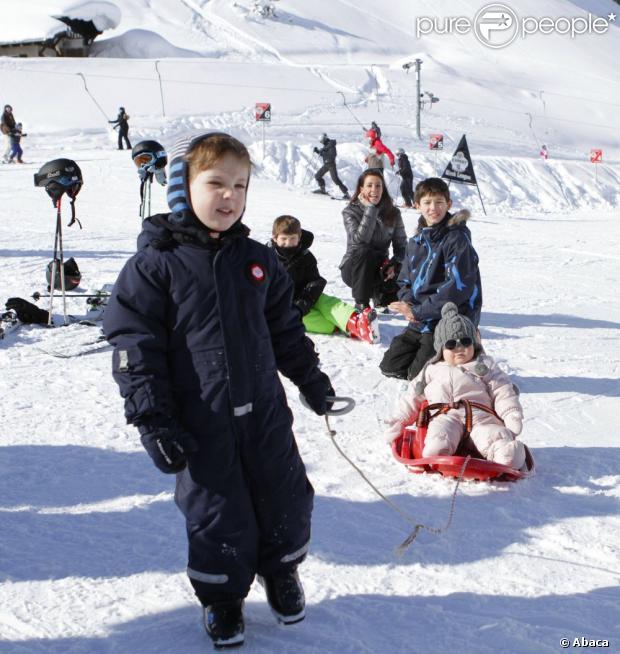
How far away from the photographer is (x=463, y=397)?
12.4ft

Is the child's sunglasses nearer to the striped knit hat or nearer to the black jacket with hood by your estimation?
the striped knit hat

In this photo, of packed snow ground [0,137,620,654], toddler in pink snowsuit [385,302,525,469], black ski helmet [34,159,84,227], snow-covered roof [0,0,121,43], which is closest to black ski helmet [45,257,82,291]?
packed snow ground [0,137,620,654]

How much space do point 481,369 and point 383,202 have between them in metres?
2.75

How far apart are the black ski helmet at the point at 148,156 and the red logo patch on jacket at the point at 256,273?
12.0ft

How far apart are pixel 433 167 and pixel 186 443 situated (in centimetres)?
2240

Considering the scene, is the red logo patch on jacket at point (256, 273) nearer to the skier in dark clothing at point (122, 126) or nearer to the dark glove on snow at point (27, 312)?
the dark glove on snow at point (27, 312)

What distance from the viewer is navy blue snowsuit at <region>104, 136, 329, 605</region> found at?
2146 millimetres

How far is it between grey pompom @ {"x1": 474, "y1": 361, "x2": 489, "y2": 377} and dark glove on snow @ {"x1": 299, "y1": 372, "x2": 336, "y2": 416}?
1.48 metres

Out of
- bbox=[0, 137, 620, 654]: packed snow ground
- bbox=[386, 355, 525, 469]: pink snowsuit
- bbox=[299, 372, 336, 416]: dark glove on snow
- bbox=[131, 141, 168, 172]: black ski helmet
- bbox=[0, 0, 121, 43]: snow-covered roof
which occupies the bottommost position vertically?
bbox=[0, 137, 620, 654]: packed snow ground

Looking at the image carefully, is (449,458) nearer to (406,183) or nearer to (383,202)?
(383,202)

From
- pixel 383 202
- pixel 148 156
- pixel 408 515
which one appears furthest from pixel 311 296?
pixel 408 515

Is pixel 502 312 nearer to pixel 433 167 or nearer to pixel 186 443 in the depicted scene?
pixel 186 443

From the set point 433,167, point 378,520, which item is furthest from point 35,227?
point 433,167

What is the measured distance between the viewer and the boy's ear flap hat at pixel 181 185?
2207mm
